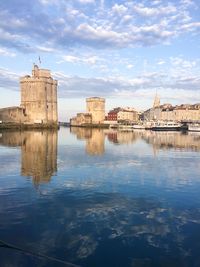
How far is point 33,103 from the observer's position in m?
104

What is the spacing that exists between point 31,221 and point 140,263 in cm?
435

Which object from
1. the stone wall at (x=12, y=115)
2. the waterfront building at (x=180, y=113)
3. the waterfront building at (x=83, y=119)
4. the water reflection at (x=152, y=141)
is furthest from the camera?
the waterfront building at (x=180, y=113)

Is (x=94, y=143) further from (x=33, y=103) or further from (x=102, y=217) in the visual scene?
(x=33, y=103)

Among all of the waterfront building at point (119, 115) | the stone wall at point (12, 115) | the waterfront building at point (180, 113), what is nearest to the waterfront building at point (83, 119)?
the waterfront building at point (119, 115)

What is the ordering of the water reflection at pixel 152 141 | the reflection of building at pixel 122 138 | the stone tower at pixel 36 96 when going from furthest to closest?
1. the stone tower at pixel 36 96
2. the reflection of building at pixel 122 138
3. the water reflection at pixel 152 141

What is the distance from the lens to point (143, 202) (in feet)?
46.9

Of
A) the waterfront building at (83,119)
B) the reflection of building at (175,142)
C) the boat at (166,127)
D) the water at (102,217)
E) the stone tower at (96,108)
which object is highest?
the stone tower at (96,108)

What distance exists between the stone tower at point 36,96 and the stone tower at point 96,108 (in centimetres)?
4563

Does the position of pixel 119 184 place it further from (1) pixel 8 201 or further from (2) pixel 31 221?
(2) pixel 31 221

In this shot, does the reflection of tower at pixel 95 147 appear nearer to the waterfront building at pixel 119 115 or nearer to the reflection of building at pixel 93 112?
the reflection of building at pixel 93 112

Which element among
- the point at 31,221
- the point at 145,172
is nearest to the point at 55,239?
the point at 31,221

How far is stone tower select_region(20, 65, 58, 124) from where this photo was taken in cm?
10288

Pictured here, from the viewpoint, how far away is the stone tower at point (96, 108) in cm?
15088

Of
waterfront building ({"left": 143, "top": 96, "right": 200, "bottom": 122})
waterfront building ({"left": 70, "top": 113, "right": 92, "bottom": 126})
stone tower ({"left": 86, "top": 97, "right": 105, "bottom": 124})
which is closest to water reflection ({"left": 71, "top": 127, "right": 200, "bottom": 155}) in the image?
waterfront building ({"left": 70, "top": 113, "right": 92, "bottom": 126})
